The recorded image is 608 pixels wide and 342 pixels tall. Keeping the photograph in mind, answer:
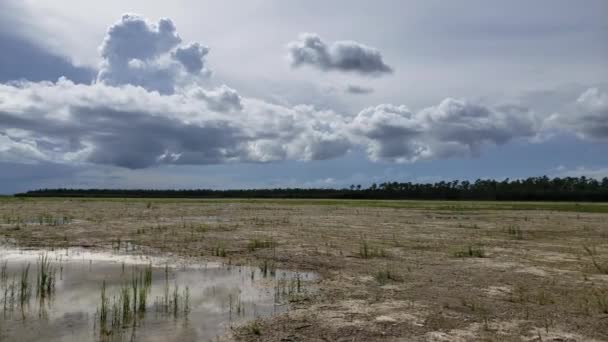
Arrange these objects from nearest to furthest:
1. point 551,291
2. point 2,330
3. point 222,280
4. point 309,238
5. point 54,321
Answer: point 2,330, point 54,321, point 551,291, point 222,280, point 309,238

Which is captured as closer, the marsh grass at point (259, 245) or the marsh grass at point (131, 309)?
the marsh grass at point (131, 309)

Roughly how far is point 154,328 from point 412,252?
Result: 51.6 ft

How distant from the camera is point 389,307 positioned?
1235 centimetres

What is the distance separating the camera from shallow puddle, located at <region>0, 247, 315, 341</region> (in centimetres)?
995

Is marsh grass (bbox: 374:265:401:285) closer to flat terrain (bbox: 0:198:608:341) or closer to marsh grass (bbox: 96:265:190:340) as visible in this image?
flat terrain (bbox: 0:198:608:341)

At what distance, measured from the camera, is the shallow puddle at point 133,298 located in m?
9.95

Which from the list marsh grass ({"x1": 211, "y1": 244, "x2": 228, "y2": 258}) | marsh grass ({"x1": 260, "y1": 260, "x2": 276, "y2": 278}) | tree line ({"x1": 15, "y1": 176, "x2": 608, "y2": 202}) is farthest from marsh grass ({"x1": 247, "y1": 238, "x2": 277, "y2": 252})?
tree line ({"x1": 15, "y1": 176, "x2": 608, "y2": 202})

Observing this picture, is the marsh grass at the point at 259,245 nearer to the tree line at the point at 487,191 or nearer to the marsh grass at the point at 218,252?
the marsh grass at the point at 218,252

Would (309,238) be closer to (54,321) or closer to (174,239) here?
(174,239)

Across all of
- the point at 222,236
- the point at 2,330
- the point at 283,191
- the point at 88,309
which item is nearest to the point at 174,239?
Answer: the point at 222,236

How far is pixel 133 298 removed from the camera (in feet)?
40.0

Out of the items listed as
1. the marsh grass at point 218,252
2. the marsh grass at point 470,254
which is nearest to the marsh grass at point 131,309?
the marsh grass at point 218,252

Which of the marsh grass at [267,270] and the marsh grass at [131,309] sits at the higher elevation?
the marsh grass at [131,309]

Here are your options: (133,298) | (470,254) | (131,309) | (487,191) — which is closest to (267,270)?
(133,298)
